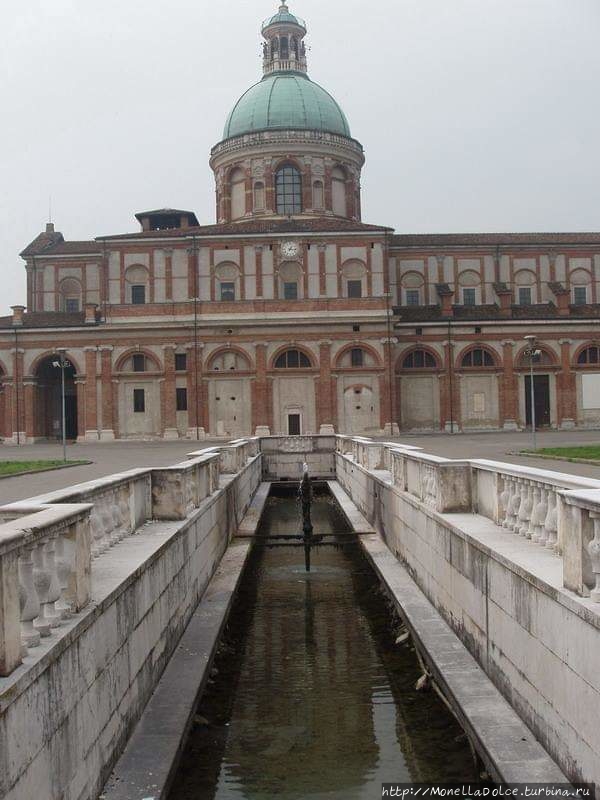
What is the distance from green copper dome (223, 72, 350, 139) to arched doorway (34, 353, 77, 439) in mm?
19857

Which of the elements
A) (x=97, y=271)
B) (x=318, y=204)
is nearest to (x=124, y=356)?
(x=97, y=271)

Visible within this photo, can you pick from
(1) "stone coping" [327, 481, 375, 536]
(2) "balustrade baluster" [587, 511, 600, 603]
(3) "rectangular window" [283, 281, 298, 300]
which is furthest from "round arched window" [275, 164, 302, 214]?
(2) "balustrade baluster" [587, 511, 600, 603]

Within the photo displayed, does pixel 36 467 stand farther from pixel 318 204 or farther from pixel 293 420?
pixel 318 204

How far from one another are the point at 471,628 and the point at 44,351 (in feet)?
152

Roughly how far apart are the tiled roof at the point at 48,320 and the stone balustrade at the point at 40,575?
47.5 m

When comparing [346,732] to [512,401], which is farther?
[512,401]

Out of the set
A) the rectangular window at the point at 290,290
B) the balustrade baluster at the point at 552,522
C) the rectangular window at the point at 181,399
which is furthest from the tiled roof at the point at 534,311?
the balustrade baluster at the point at 552,522

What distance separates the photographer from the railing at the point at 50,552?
4.09 metres

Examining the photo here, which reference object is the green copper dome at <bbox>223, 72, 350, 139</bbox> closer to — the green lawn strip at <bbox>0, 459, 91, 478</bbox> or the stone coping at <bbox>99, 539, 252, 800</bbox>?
the green lawn strip at <bbox>0, 459, 91, 478</bbox>

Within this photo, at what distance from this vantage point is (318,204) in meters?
57.0

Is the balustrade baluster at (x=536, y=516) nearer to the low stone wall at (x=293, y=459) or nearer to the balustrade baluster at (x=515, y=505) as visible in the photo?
the balustrade baluster at (x=515, y=505)

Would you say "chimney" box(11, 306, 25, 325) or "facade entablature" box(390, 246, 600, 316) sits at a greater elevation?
"facade entablature" box(390, 246, 600, 316)

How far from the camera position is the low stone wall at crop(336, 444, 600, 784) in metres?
5.14

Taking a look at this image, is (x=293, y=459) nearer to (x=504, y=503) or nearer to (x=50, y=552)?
(x=504, y=503)
